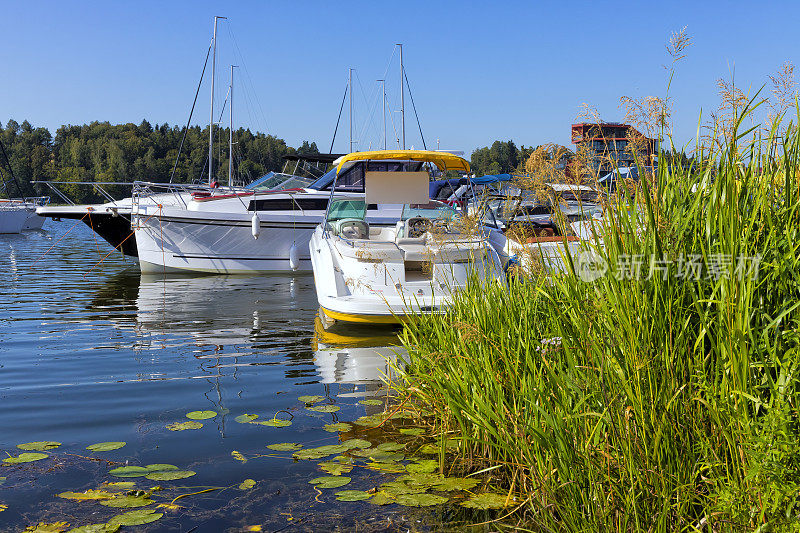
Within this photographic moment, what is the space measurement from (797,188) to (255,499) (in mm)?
3060

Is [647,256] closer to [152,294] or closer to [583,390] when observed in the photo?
[583,390]

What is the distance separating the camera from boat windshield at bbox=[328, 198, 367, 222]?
1140cm

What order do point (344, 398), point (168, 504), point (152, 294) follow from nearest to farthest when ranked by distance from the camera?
point (168, 504), point (344, 398), point (152, 294)

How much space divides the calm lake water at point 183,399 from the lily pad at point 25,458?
0.19 feet

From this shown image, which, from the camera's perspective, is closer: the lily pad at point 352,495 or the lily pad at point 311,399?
the lily pad at point 352,495

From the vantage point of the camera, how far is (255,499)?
3.96 m

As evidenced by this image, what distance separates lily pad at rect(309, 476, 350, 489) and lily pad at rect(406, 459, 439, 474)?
393 mm

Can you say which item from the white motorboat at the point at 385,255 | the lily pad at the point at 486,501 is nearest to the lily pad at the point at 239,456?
the lily pad at the point at 486,501

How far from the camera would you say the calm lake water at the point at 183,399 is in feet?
12.5

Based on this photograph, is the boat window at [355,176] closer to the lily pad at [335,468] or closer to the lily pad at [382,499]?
the lily pad at [335,468]

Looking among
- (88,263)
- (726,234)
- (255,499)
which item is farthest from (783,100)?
(88,263)

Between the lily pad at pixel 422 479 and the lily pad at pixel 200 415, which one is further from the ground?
the lily pad at pixel 422 479

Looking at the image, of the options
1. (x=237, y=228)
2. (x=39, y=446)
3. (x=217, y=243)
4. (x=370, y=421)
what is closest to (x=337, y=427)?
(x=370, y=421)

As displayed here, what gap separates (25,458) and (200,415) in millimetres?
1342
